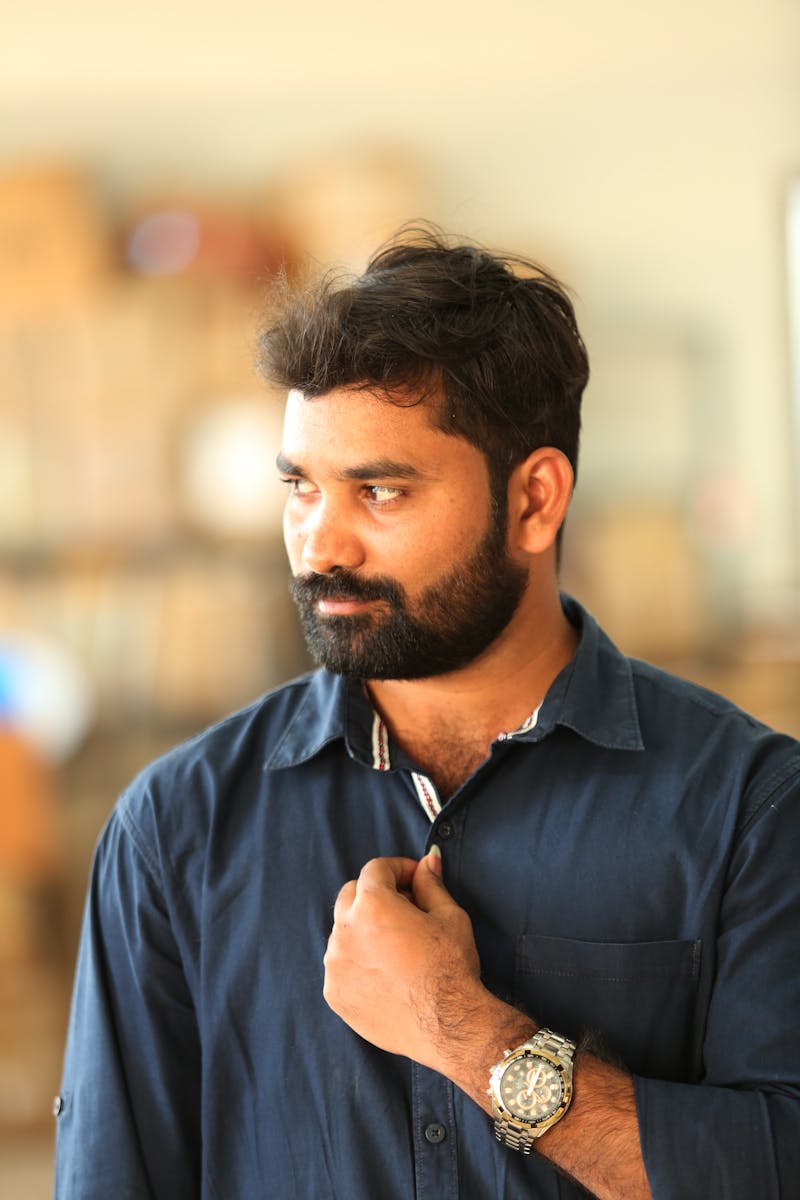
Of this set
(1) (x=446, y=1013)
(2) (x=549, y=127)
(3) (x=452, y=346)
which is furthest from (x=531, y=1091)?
(2) (x=549, y=127)

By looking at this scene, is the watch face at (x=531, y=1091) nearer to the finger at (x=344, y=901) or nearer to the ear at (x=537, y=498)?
the finger at (x=344, y=901)

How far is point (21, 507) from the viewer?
418 centimetres

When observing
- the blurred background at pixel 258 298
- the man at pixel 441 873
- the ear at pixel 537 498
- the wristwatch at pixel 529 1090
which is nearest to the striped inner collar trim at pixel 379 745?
the man at pixel 441 873

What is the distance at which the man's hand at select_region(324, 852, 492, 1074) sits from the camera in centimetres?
136

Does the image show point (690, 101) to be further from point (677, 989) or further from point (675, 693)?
point (677, 989)

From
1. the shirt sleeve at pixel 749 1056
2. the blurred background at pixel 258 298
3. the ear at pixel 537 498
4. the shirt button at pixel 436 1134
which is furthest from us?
the blurred background at pixel 258 298

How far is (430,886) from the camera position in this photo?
4.79 feet

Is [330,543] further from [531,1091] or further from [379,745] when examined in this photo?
[531,1091]

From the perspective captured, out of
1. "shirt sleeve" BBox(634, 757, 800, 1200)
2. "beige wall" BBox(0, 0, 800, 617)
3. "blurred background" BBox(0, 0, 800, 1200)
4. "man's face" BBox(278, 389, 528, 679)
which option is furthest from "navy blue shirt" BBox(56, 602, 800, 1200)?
"beige wall" BBox(0, 0, 800, 617)

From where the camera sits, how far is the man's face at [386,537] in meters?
1.50

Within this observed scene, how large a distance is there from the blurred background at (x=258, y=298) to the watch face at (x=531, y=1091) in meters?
2.94

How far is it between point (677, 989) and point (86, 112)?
3.81 metres

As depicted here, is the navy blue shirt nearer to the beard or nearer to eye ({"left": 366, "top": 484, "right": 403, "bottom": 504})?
the beard

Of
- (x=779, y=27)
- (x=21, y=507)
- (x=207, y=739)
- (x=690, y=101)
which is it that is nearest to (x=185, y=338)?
(x=21, y=507)
